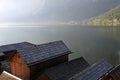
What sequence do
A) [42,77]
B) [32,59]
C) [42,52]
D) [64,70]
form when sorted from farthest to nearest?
1. [42,52]
2. [64,70]
3. [32,59]
4. [42,77]

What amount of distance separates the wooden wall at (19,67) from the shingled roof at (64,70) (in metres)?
3.67

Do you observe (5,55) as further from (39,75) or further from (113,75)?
(113,75)

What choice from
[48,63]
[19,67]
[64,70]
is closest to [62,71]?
[64,70]

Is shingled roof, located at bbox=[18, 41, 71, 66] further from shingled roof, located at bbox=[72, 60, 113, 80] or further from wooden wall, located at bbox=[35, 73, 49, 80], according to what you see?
shingled roof, located at bbox=[72, 60, 113, 80]

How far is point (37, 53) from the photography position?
37094mm

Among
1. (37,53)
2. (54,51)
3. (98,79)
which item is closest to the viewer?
(98,79)

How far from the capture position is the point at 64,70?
121 ft

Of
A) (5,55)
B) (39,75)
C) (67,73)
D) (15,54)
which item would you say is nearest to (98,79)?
(67,73)

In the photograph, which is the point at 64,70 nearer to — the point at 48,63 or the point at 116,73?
the point at 48,63

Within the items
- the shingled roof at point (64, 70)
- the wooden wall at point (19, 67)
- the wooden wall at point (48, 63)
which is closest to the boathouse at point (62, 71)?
the shingled roof at point (64, 70)

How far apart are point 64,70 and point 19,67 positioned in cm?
824

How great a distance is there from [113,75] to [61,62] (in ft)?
48.4

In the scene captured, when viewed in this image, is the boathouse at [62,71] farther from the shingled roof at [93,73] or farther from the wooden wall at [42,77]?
the shingled roof at [93,73]

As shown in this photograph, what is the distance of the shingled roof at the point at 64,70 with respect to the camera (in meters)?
34.5
